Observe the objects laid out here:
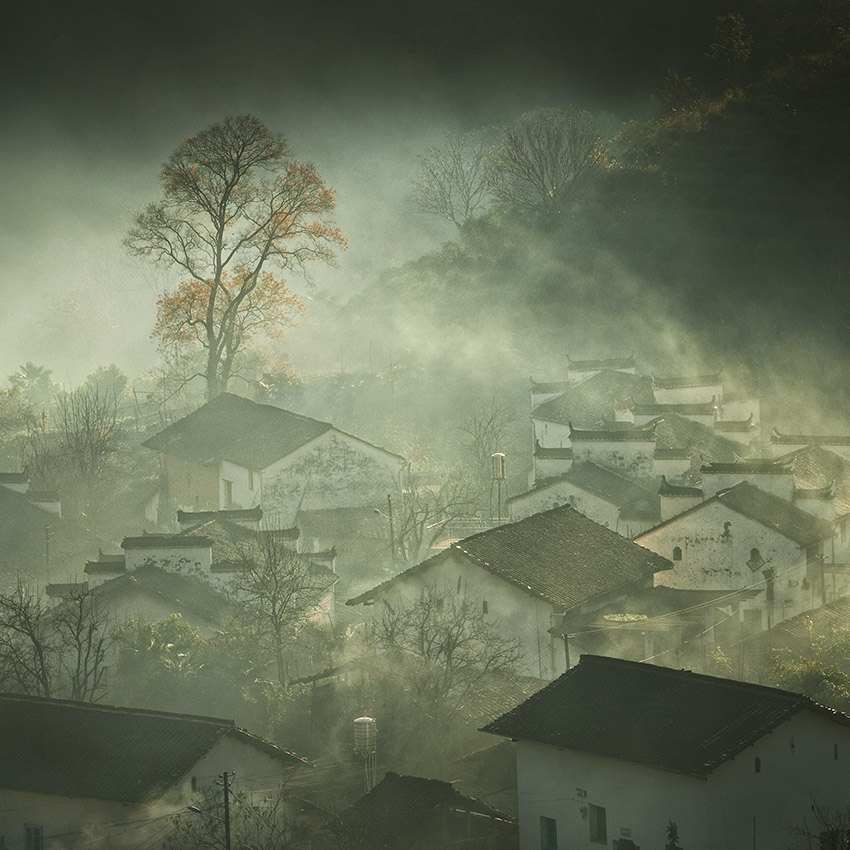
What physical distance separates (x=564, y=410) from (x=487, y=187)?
30885 millimetres

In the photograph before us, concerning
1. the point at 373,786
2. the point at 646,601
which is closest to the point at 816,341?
the point at 646,601

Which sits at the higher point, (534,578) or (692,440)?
(692,440)

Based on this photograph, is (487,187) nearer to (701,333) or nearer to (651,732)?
(701,333)

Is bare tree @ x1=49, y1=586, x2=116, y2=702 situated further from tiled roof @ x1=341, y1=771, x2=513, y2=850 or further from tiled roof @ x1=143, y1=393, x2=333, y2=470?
tiled roof @ x1=143, y1=393, x2=333, y2=470

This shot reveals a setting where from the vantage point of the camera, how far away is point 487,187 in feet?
246

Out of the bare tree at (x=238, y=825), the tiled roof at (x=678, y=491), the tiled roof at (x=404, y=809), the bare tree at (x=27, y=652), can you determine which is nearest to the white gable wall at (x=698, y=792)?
the tiled roof at (x=404, y=809)

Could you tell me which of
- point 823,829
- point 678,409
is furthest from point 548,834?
point 678,409

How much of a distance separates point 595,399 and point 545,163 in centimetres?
2682

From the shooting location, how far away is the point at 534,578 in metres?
28.1

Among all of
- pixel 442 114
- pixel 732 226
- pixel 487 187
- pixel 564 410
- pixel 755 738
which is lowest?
pixel 755 738

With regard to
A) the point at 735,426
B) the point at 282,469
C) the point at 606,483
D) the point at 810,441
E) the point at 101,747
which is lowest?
the point at 101,747

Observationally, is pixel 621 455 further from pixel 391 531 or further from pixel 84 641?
pixel 84 641

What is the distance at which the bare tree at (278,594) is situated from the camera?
90.4 ft

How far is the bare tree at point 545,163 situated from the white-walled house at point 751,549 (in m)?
36.9
